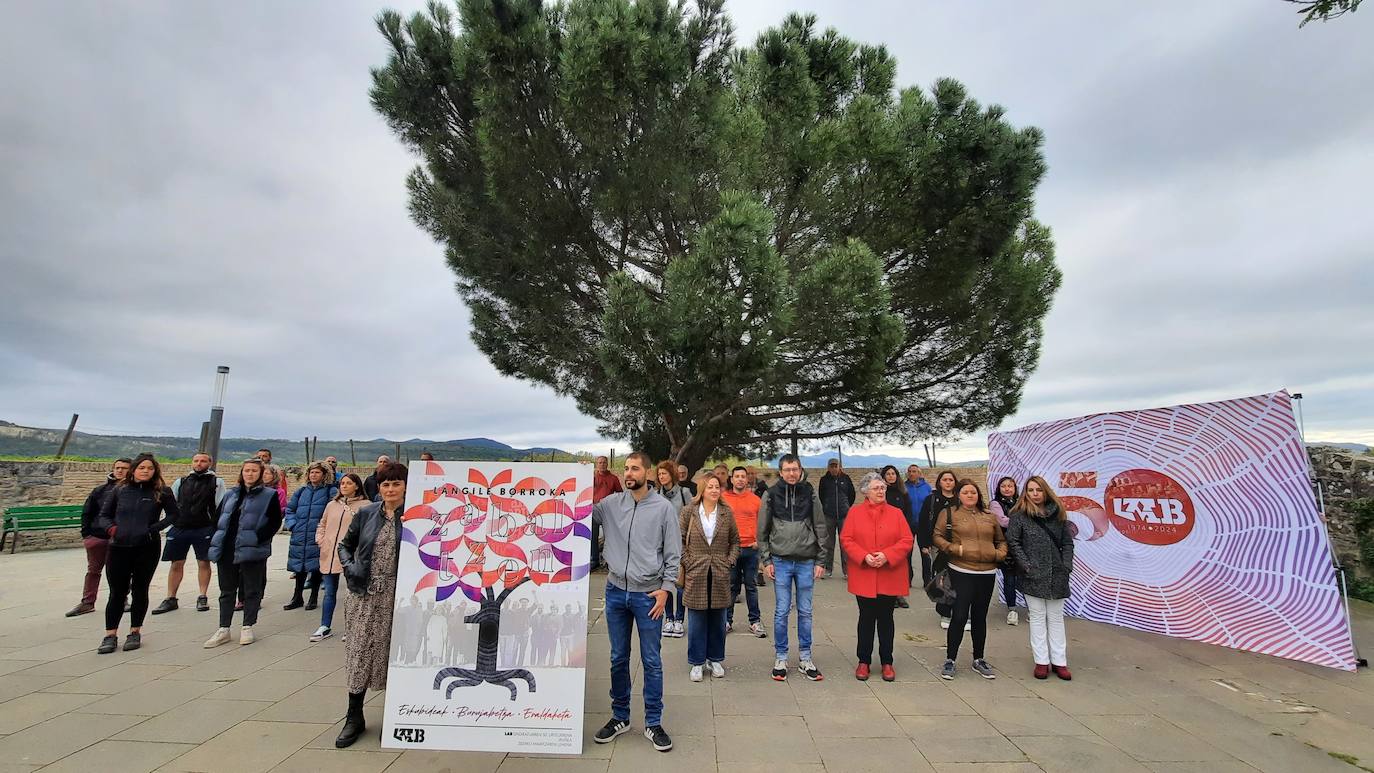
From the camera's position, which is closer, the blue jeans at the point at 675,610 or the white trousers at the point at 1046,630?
the white trousers at the point at 1046,630

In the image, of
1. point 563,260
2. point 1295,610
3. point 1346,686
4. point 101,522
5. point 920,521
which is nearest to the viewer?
point 1346,686

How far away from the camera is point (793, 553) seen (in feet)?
13.6

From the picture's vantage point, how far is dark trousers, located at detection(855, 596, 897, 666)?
13.4 ft

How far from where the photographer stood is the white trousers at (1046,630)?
4.15m

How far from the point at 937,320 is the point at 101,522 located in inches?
437

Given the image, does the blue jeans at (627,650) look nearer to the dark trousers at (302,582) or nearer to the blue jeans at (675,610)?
the blue jeans at (675,610)

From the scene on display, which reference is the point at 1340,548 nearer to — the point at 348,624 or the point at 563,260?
the point at 348,624

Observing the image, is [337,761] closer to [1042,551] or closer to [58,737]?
[58,737]

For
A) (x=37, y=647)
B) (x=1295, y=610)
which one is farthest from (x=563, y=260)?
(x=1295, y=610)

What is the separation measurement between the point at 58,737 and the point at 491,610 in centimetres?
246

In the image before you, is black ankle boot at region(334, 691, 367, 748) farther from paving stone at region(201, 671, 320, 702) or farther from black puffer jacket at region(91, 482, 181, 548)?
black puffer jacket at region(91, 482, 181, 548)

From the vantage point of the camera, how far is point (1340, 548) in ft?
22.5

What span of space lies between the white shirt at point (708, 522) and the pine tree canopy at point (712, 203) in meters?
3.15

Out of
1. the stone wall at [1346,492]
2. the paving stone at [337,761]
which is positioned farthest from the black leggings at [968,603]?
the stone wall at [1346,492]
